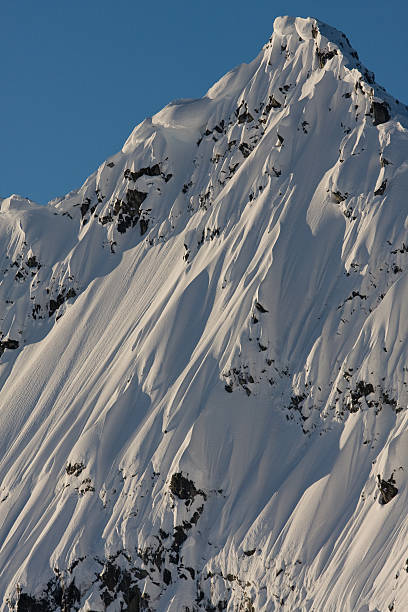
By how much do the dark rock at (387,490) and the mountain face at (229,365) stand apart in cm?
10

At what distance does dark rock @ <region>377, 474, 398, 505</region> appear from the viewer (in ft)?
173

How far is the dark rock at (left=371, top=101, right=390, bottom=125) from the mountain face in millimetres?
221

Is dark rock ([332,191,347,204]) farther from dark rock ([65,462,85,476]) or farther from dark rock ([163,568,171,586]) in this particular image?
dark rock ([163,568,171,586])

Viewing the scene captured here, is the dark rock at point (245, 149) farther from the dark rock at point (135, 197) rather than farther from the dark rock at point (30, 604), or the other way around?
the dark rock at point (30, 604)

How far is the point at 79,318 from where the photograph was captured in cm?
8250

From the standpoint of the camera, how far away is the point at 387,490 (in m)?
53.1

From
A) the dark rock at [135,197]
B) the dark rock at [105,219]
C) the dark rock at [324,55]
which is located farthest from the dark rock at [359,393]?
the dark rock at [105,219]

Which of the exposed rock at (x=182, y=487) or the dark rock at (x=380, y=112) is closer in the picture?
the exposed rock at (x=182, y=487)

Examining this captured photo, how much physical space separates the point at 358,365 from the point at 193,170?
98.8 feet

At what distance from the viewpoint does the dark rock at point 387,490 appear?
173ft

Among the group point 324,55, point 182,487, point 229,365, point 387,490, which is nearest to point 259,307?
point 229,365

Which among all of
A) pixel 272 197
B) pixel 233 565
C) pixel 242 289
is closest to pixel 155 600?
pixel 233 565

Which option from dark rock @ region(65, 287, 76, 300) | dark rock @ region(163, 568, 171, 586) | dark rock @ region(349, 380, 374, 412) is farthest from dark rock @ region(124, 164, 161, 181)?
dark rock @ region(163, 568, 171, 586)

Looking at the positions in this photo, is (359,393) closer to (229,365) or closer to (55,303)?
(229,365)
